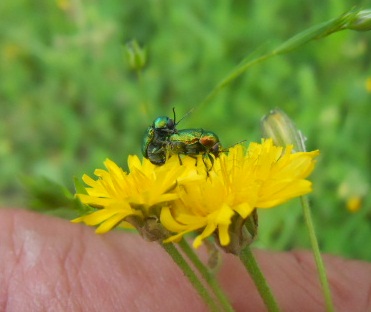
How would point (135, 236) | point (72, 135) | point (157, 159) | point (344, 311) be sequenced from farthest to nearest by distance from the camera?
point (72, 135), point (135, 236), point (344, 311), point (157, 159)

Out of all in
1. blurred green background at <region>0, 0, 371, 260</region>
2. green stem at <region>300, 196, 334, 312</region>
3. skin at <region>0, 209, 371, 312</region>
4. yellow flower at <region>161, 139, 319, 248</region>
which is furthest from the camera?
blurred green background at <region>0, 0, 371, 260</region>

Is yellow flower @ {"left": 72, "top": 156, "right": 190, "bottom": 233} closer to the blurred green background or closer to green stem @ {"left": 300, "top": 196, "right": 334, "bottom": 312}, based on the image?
green stem @ {"left": 300, "top": 196, "right": 334, "bottom": 312}

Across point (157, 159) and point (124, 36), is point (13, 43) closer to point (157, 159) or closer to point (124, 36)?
point (124, 36)

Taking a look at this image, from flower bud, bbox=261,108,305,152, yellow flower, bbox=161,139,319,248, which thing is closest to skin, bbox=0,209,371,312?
flower bud, bbox=261,108,305,152

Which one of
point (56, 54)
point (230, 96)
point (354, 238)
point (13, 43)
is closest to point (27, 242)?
point (354, 238)

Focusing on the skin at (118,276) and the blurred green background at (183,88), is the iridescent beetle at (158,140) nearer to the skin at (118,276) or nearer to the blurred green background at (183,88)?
the skin at (118,276)

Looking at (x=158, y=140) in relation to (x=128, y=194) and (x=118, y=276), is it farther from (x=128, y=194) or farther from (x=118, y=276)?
(x=118, y=276)

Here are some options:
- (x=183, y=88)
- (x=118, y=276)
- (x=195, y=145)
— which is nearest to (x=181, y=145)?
(x=195, y=145)
